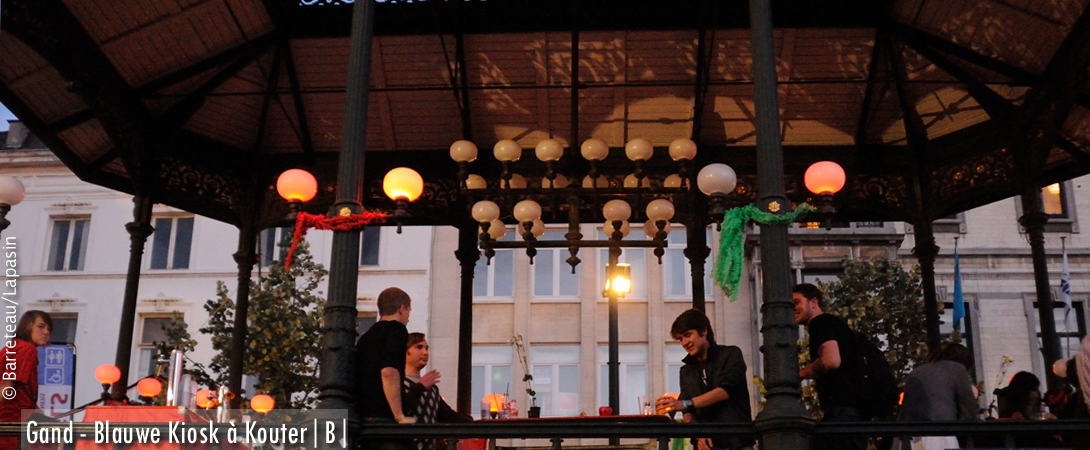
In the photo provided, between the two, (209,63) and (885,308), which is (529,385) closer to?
(885,308)

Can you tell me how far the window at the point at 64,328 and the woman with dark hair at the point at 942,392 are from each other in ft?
92.5

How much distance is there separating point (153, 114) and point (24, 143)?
22.5 m

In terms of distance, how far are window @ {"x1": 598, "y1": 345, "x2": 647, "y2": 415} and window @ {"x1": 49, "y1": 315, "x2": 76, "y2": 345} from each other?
16075mm

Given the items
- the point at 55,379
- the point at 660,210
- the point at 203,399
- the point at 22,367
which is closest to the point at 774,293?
the point at 660,210

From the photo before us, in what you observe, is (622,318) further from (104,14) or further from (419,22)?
(104,14)

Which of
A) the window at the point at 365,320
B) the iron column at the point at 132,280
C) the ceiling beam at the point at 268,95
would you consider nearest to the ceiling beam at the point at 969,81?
the ceiling beam at the point at 268,95

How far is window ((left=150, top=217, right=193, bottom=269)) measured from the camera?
1227 inches

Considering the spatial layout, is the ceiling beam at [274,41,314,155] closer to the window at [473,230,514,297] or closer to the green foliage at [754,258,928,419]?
the green foliage at [754,258,928,419]

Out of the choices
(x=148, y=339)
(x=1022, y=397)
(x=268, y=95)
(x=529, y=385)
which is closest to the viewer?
(x=1022, y=397)

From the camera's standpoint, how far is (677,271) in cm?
2978

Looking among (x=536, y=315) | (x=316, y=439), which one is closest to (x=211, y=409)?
(x=316, y=439)

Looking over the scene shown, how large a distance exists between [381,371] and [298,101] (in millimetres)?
6498

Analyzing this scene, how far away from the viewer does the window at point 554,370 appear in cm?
2873

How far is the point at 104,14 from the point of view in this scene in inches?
420
